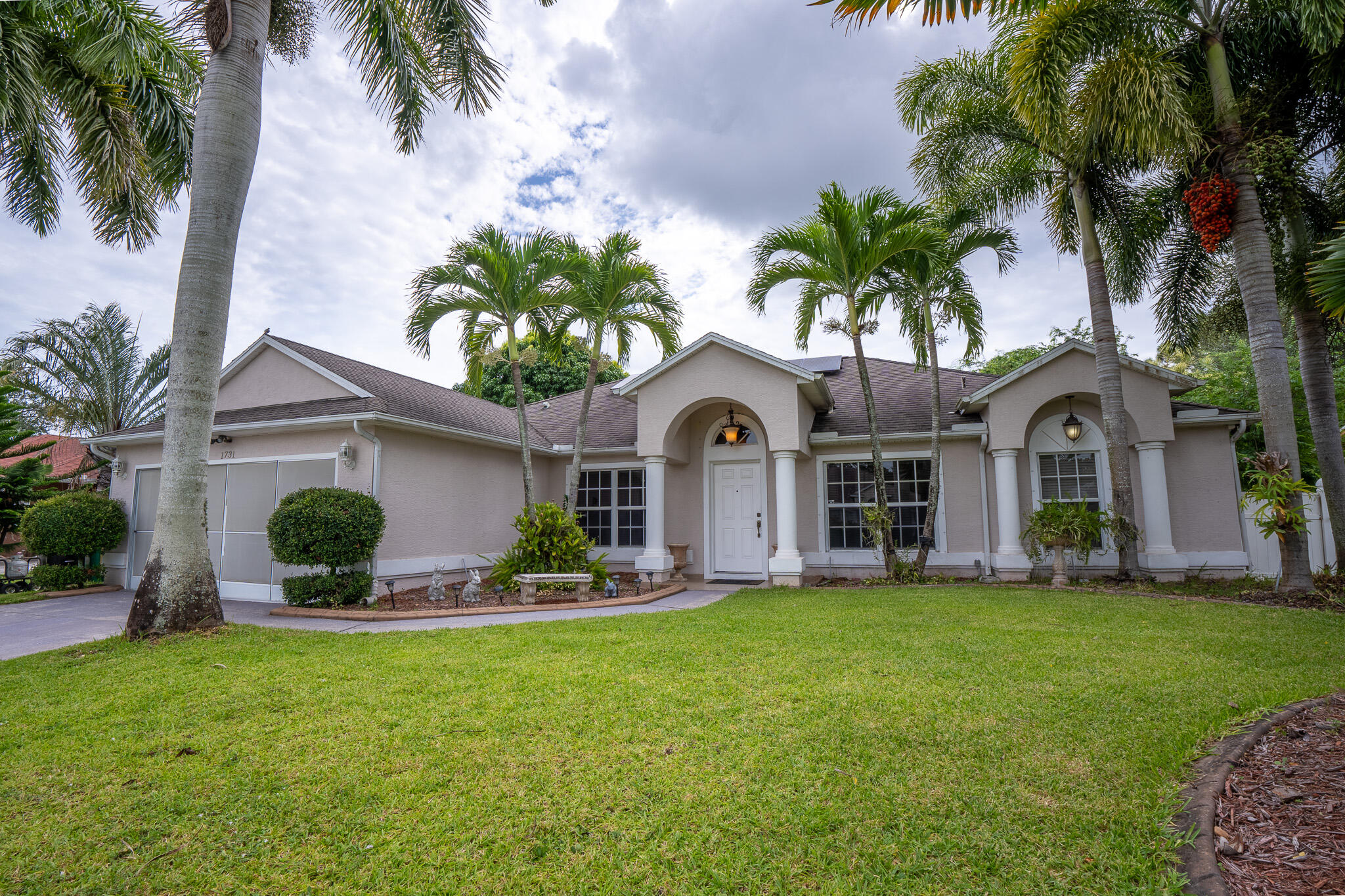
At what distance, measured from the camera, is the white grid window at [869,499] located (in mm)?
11836

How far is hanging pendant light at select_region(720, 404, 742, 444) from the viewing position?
12266 mm

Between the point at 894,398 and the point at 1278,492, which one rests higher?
the point at 894,398

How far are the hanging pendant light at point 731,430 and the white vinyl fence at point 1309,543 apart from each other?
8253 mm

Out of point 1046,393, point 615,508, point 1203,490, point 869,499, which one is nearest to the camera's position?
point 1203,490

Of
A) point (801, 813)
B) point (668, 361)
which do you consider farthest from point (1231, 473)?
point (801, 813)

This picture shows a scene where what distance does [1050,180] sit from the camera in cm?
1120

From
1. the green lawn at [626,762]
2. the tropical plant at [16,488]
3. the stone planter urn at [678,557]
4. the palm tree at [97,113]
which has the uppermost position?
the palm tree at [97,113]

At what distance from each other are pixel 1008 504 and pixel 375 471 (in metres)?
10.5

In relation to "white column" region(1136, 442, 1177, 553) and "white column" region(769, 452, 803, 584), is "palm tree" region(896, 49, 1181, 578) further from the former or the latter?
"white column" region(769, 452, 803, 584)

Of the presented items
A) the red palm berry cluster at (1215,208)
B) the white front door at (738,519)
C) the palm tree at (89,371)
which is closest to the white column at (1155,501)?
the red palm berry cluster at (1215,208)

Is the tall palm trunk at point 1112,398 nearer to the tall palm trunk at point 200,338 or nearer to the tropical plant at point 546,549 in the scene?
the tropical plant at point 546,549

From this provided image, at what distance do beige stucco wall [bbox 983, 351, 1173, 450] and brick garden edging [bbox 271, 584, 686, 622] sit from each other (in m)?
6.84

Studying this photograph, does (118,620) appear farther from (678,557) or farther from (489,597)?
(678,557)

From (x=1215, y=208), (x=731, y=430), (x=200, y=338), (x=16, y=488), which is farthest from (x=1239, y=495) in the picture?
(x=16, y=488)
